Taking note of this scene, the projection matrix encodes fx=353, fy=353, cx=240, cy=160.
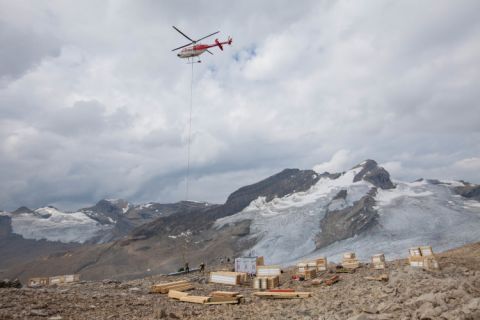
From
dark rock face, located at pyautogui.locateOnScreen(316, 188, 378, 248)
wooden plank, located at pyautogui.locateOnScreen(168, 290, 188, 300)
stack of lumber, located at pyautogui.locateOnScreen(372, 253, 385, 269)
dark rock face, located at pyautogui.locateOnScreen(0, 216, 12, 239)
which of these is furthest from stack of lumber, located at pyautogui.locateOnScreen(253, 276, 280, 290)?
dark rock face, located at pyautogui.locateOnScreen(0, 216, 12, 239)

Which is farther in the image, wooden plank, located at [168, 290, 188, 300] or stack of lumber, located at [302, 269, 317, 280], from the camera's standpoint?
stack of lumber, located at [302, 269, 317, 280]

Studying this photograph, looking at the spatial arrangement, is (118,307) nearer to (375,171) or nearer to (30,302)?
(30,302)

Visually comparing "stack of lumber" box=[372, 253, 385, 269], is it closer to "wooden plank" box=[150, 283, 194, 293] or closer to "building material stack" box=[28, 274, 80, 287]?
"wooden plank" box=[150, 283, 194, 293]

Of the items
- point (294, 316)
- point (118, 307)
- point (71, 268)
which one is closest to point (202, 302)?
point (118, 307)

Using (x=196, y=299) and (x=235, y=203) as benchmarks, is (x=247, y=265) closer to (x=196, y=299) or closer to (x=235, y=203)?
(x=196, y=299)

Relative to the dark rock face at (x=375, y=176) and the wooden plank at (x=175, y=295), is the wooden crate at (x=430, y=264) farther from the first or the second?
the dark rock face at (x=375, y=176)
